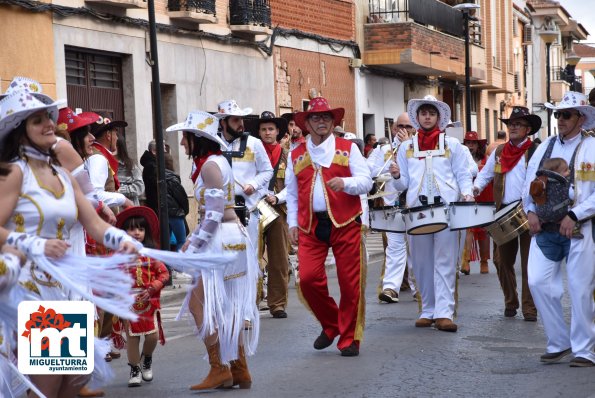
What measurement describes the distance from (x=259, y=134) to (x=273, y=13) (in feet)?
47.4

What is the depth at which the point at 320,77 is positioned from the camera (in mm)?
31156

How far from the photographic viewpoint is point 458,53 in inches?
1604

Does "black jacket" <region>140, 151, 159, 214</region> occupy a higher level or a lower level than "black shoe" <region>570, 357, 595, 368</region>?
higher

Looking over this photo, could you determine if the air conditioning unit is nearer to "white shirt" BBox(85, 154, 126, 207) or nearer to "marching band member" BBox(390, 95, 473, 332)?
"marching band member" BBox(390, 95, 473, 332)

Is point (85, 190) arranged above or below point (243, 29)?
below

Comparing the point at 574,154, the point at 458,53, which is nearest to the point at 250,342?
the point at 574,154

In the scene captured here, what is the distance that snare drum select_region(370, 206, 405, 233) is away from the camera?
11.4 m

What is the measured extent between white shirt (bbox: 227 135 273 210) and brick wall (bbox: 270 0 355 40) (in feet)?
51.8

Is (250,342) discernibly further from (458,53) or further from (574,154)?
(458,53)

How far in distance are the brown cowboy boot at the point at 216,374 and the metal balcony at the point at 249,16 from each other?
1788 cm

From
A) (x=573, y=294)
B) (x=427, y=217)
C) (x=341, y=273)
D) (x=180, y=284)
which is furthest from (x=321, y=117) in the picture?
(x=180, y=284)

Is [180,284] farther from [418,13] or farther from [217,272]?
[418,13]

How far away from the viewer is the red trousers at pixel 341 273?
10.1m

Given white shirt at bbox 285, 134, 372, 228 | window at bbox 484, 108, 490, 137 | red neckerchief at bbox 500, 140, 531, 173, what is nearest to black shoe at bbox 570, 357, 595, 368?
white shirt at bbox 285, 134, 372, 228
